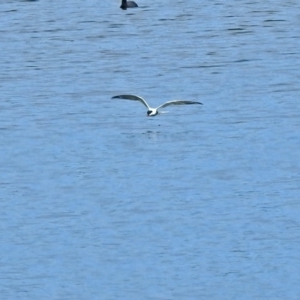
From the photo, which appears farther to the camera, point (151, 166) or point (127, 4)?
point (127, 4)

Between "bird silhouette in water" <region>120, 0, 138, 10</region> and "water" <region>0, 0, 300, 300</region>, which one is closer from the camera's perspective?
"water" <region>0, 0, 300, 300</region>

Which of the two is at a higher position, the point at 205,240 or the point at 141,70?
the point at 205,240

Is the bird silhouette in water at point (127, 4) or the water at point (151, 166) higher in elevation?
the water at point (151, 166)

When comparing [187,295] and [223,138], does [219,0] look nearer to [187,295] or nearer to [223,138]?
[223,138]

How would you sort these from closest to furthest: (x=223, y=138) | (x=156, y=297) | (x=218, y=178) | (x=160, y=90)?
(x=156, y=297) < (x=218, y=178) < (x=223, y=138) < (x=160, y=90)

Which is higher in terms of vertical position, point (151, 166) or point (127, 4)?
point (151, 166)

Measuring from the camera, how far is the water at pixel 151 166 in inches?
895

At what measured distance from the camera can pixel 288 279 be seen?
22.2 metres

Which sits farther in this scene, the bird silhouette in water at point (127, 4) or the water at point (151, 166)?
the bird silhouette in water at point (127, 4)

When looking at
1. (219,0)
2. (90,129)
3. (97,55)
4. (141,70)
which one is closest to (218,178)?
(90,129)

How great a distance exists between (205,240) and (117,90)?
46.6ft

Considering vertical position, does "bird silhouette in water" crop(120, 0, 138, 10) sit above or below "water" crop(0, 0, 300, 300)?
below

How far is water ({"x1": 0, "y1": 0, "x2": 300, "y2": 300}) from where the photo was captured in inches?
895

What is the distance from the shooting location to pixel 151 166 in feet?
96.6
